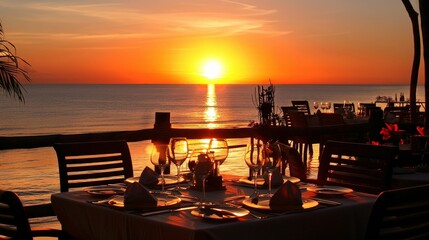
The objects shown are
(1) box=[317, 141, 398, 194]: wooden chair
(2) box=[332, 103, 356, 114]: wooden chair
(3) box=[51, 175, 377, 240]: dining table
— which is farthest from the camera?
(2) box=[332, 103, 356, 114]: wooden chair

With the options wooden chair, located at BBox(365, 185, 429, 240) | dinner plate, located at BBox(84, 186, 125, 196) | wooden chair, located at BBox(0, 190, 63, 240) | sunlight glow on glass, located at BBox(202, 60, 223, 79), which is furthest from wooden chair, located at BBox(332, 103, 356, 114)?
sunlight glow on glass, located at BBox(202, 60, 223, 79)

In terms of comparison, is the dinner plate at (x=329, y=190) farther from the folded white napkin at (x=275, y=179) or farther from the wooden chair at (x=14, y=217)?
the wooden chair at (x=14, y=217)

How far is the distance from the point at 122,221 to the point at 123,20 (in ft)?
141

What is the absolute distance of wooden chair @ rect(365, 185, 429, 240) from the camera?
2352 millimetres

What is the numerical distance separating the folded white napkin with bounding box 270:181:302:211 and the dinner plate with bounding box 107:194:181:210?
45 cm

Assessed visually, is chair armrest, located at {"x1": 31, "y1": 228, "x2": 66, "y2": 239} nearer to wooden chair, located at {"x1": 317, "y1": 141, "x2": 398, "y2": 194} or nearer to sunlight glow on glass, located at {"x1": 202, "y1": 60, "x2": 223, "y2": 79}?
wooden chair, located at {"x1": 317, "y1": 141, "x2": 398, "y2": 194}

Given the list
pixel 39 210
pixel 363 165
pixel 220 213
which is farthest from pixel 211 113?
pixel 220 213

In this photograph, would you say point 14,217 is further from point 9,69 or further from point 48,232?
point 9,69

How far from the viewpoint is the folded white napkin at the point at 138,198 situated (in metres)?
3.03

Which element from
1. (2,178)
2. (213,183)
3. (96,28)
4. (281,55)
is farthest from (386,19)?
(96,28)

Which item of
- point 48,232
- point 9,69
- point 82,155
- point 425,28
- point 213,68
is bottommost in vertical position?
point 48,232

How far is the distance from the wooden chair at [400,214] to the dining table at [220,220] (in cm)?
42

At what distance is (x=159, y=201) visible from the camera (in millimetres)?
3123

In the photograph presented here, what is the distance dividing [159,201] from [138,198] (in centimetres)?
12
